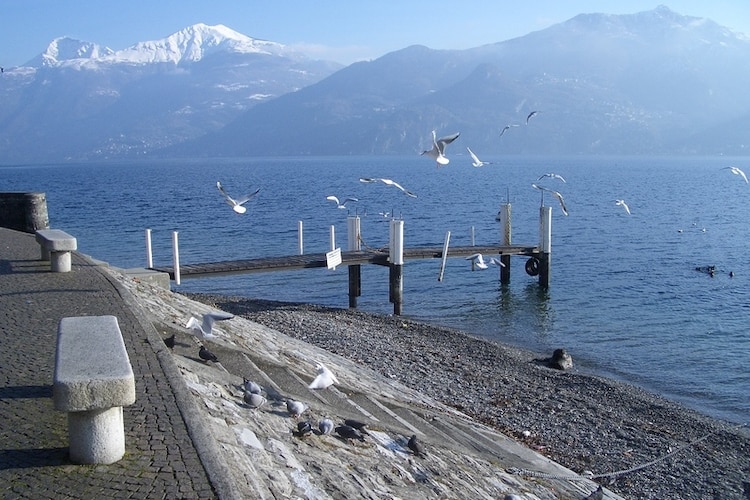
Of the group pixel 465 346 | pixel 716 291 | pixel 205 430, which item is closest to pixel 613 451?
pixel 465 346

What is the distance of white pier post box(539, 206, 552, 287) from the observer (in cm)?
2973

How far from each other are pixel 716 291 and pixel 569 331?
10.3 meters

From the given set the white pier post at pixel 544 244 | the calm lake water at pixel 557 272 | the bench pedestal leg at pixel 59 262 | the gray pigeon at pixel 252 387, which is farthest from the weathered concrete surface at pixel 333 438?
the white pier post at pixel 544 244

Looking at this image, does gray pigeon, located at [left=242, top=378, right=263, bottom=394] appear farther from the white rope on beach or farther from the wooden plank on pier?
the wooden plank on pier

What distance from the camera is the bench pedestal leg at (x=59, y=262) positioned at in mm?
13975

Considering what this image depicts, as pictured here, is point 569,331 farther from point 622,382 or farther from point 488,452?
point 488,452

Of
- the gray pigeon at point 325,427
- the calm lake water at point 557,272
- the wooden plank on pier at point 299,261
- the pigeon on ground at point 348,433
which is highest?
the gray pigeon at point 325,427

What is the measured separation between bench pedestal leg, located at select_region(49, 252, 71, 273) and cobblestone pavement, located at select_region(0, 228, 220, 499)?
2.97 metres

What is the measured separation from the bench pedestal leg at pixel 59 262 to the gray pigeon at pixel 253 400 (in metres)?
6.54

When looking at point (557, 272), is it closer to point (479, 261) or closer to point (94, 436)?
point (479, 261)

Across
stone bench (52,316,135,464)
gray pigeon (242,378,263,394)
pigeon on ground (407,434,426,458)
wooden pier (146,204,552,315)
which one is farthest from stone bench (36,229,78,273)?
stone bench (52,316,135,464)

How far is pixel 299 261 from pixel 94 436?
1849 centimetres

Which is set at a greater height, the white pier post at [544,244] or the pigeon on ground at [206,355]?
the pigeon on ground at [206,355]

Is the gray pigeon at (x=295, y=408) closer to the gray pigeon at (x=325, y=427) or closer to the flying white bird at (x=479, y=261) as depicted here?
the gray pigeon at (x=325, y=427)
